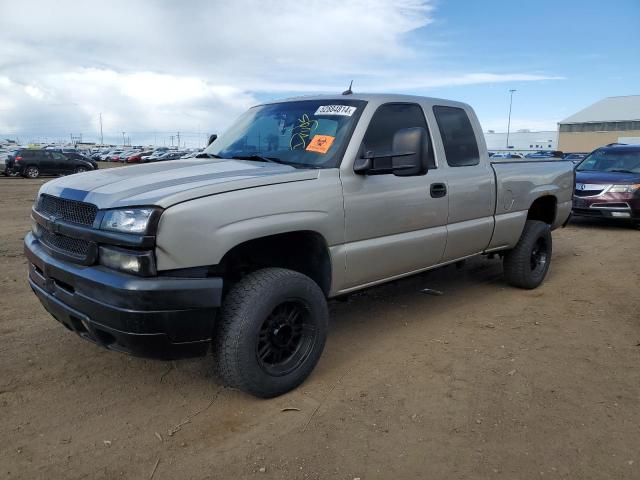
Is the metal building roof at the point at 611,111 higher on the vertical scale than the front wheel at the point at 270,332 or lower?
higher

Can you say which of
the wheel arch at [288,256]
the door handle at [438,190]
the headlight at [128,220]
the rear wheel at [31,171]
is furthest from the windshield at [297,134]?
the rear wheel at [31,171]

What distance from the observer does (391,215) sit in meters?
3.76

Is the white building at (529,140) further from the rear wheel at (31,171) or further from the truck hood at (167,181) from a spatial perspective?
the truck hood at (167,181)

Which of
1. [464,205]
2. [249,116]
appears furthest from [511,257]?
[249,116]

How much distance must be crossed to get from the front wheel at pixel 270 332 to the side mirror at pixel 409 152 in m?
0.99

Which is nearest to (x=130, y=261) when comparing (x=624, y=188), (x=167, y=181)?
(x=167, y=181)

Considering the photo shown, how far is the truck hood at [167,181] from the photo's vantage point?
2730 millimetres

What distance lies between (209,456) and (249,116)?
284 centimetres

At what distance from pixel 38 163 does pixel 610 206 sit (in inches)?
1027

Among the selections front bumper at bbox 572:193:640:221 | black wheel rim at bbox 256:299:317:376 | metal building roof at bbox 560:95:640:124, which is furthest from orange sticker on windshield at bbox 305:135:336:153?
metal building roof at bbox 560:95:640:124

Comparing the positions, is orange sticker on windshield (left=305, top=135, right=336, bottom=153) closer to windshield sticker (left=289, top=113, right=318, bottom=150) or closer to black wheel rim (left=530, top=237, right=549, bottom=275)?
windshield sticker (left=289, top=113, right=318, bottom=150)

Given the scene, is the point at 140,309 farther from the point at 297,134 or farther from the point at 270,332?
the point at 297,134

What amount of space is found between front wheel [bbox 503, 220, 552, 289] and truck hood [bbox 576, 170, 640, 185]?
5.09 m

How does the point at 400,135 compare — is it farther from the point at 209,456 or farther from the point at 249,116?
the point at 209,456
